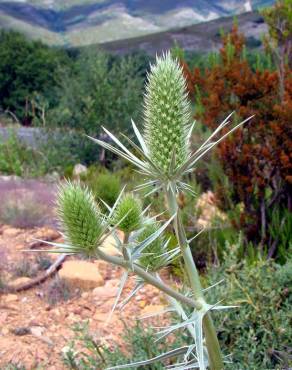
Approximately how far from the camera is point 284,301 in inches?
133

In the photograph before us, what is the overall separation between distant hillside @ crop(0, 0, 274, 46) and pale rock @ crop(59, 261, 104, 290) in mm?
42231

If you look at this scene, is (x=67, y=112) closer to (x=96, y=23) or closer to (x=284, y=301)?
(x=284, y=301)

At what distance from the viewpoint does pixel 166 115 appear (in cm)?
191

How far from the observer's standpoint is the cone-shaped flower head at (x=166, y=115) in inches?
74.0

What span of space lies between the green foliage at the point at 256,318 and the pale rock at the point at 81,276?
4.13 feet

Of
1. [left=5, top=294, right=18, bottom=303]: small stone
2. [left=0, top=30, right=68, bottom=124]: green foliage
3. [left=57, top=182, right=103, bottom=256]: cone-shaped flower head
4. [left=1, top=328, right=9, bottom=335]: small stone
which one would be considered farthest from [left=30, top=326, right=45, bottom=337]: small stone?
[left=0, top=30, right=68, bottom=124]: green foliage

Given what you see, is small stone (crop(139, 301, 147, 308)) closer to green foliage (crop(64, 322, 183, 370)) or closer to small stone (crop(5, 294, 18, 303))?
small stone (crop(5, 294, 18, 303))

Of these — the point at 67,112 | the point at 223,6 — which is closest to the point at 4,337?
the point at 67,112

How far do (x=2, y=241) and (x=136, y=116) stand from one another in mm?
4643

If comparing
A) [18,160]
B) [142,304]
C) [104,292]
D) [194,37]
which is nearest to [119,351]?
[142,304]

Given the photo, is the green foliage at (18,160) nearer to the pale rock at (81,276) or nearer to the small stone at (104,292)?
the pale rock at (81,276)

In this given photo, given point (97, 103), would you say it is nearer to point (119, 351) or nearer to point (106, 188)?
point (106, 188)

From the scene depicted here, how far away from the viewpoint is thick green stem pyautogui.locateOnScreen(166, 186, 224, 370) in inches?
73.2

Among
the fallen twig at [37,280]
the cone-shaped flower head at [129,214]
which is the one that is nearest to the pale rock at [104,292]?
the fallen twig at [37,280]
